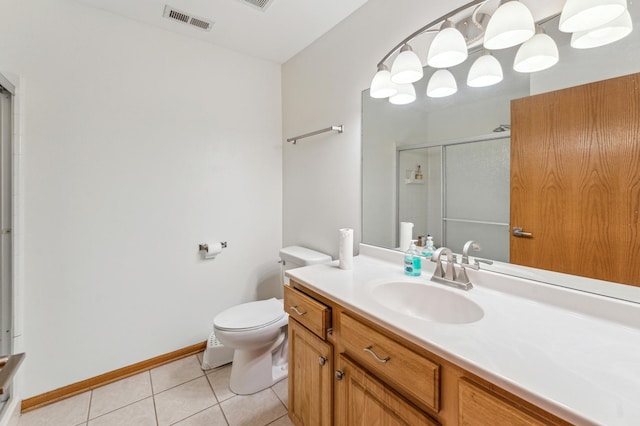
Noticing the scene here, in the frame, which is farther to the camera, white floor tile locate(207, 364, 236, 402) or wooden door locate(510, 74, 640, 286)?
white floor tile locate(207, 364, 236, 402)

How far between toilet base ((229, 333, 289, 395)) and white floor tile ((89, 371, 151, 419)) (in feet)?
1.77

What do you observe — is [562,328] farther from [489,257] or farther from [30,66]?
[30,66]

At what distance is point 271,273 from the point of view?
2529 millimetres

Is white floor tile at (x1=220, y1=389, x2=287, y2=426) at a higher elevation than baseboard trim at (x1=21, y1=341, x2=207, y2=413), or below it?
below

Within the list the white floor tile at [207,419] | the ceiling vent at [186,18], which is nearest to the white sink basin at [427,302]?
the white floor tile at [207,419]

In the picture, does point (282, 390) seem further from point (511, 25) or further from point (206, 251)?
point (511, 25)

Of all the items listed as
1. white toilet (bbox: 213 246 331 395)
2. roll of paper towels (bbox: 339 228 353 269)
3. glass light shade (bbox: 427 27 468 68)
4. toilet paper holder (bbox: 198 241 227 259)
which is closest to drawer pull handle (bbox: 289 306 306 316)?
roll of paper towels (bbox: 339 228 353 269)

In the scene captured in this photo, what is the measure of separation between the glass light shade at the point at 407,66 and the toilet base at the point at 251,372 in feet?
5.75

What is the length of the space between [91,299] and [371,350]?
1.81 m

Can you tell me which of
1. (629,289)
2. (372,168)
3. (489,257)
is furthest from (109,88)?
(629,289)

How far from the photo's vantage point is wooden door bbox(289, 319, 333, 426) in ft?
3.79

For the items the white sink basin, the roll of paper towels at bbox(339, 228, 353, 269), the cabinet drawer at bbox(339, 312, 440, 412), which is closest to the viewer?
the cabinet drawer at bbox(339, 312, 440, 412)

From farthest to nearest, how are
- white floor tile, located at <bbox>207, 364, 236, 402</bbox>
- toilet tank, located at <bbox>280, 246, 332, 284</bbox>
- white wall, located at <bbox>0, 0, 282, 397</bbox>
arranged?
toilet tank, located at <bbox>280, 246, 332, 284</bbox>, white floor tile, located at <bbox>207, 364, 236, 402</bbox>, white wall, located at <bbox>0, 0, 282, 397</bbox>

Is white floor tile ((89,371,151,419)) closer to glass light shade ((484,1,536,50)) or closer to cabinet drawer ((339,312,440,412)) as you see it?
cabinet drawer ((339,312,440,412))
